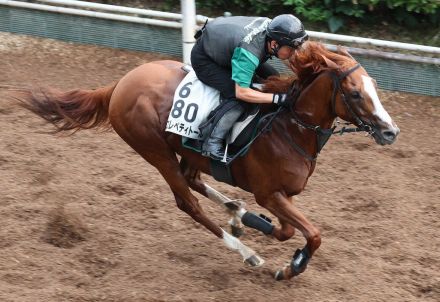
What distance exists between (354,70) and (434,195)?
2.38 meters

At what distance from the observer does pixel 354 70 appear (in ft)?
16.9

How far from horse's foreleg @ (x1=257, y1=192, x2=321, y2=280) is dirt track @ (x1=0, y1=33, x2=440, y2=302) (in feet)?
0.55

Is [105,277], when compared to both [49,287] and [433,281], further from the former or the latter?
[433,281]

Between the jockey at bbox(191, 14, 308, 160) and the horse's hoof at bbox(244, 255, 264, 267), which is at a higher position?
the jockey at bbox(191, 14, 308, 160)

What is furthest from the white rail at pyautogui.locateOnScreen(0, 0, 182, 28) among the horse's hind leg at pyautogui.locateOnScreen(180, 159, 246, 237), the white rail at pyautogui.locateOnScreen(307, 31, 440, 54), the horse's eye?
the horse's eye

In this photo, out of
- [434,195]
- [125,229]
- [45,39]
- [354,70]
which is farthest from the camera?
[45,39]

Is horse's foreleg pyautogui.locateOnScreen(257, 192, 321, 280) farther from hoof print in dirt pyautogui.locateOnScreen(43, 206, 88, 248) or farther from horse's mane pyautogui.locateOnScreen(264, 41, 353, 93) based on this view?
hoof print in dirt pyautogui.locateOnScreen(43, 206, 88, 248)

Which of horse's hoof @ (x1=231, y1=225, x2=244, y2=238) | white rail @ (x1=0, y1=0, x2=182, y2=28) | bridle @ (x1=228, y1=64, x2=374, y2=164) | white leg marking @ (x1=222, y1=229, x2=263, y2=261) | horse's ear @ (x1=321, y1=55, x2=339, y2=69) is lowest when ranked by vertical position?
horse's hoof @ (x1=231, y1=225, x2=244, y2=238)

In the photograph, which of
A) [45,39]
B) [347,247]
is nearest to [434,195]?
[347,247]

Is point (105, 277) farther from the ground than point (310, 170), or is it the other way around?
point (310, 170)

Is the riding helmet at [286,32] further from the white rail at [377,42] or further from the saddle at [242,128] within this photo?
the white rail at [377,42]

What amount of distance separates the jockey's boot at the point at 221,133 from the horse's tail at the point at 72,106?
1.22 metres

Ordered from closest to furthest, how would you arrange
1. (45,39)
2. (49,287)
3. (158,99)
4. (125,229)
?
(49,287), (158,99), (125,229), (45,39)

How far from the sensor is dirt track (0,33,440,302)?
220 inches
